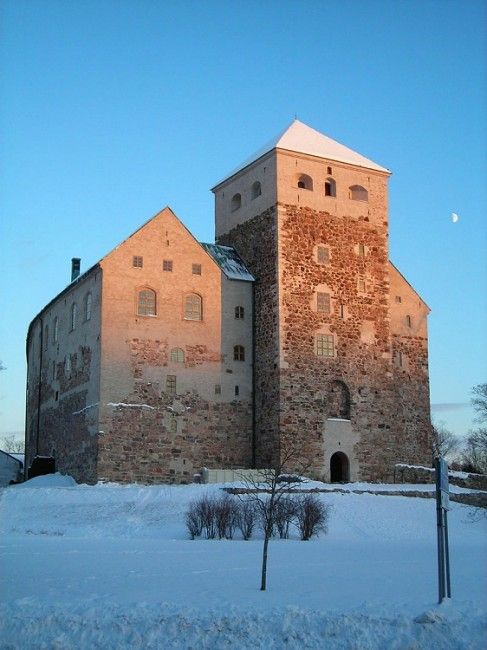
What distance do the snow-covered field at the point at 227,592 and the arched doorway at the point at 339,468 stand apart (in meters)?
12.4

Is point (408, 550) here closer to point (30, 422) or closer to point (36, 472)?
point (36, 472)

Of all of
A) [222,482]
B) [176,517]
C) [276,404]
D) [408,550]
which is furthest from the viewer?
[276,404]

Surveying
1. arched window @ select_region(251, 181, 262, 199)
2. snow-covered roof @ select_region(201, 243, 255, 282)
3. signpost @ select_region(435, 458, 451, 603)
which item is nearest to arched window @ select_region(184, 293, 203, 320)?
snow-covered roof @ select_region(201, 243, 255, 282)

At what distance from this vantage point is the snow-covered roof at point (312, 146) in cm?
4606

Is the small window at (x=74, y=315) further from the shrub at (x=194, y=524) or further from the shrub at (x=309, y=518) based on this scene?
the shrub at (x=309, y=518)

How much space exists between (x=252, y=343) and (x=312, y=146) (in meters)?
10.8

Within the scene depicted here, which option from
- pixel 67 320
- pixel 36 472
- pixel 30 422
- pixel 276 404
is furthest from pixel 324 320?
pixel 30 422

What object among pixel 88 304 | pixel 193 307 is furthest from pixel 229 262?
pixel 88 304

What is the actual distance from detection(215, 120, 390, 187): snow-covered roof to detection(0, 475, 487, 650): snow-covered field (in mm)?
22049

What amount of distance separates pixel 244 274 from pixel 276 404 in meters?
7.18

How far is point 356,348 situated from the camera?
45406 mm

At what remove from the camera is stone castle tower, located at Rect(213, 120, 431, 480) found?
43.2 metres

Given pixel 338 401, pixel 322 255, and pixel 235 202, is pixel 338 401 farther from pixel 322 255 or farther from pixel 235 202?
pixel 235 202

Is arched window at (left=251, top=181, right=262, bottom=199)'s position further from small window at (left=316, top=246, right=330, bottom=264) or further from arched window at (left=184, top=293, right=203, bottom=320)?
arched window at (left=184, top=293, right=203, bottom=320)
